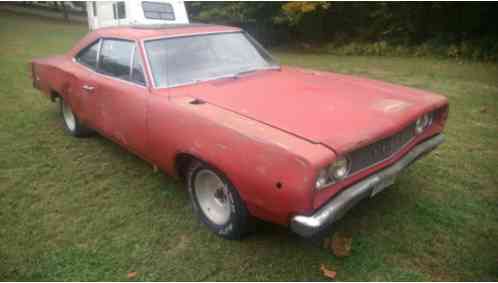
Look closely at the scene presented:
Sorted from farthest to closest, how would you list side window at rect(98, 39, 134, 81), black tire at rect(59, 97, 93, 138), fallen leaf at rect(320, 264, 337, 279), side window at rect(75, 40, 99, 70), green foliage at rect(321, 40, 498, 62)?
green foliage at rect(321, 40, 498, 62)
black tire at rect(59, 97, 93, 138)
side window at rect(75, 40, 99, 70)
side window at rect(98, 39, 134, 81)
fallen leaf at rect(320, 264, 337, 279)

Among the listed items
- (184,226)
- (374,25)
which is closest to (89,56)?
(184,226)

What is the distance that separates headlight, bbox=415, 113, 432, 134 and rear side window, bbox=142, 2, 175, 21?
870 centimetres

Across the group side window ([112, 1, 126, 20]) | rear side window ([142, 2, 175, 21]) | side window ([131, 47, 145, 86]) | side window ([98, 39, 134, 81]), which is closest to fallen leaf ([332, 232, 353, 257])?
side window ([131, 47, 145, 86])

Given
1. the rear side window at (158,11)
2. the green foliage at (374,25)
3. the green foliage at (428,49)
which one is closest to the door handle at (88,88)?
the rear side window at (158,11)

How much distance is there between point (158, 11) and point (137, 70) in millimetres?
7797

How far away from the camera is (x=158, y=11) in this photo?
393 inches

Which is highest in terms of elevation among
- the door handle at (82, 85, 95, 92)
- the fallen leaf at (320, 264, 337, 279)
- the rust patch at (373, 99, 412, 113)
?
the rust patch at (373, 99, 412, 113)

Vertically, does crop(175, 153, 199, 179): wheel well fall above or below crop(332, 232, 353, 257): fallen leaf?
above

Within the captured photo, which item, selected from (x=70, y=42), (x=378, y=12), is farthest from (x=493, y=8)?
(x=70, y=42)

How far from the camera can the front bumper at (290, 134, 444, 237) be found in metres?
1.91

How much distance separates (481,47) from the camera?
34.0 ft

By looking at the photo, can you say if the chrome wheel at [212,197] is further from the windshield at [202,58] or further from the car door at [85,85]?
the car door at [85,85]

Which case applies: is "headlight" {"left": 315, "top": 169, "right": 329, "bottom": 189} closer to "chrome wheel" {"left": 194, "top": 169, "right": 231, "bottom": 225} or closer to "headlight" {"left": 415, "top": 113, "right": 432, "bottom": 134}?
"chrome wheel" {"left": 194, "top": 169, "right": 231, "bottom": 225}

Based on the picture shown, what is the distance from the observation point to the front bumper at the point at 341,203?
1.91 m
